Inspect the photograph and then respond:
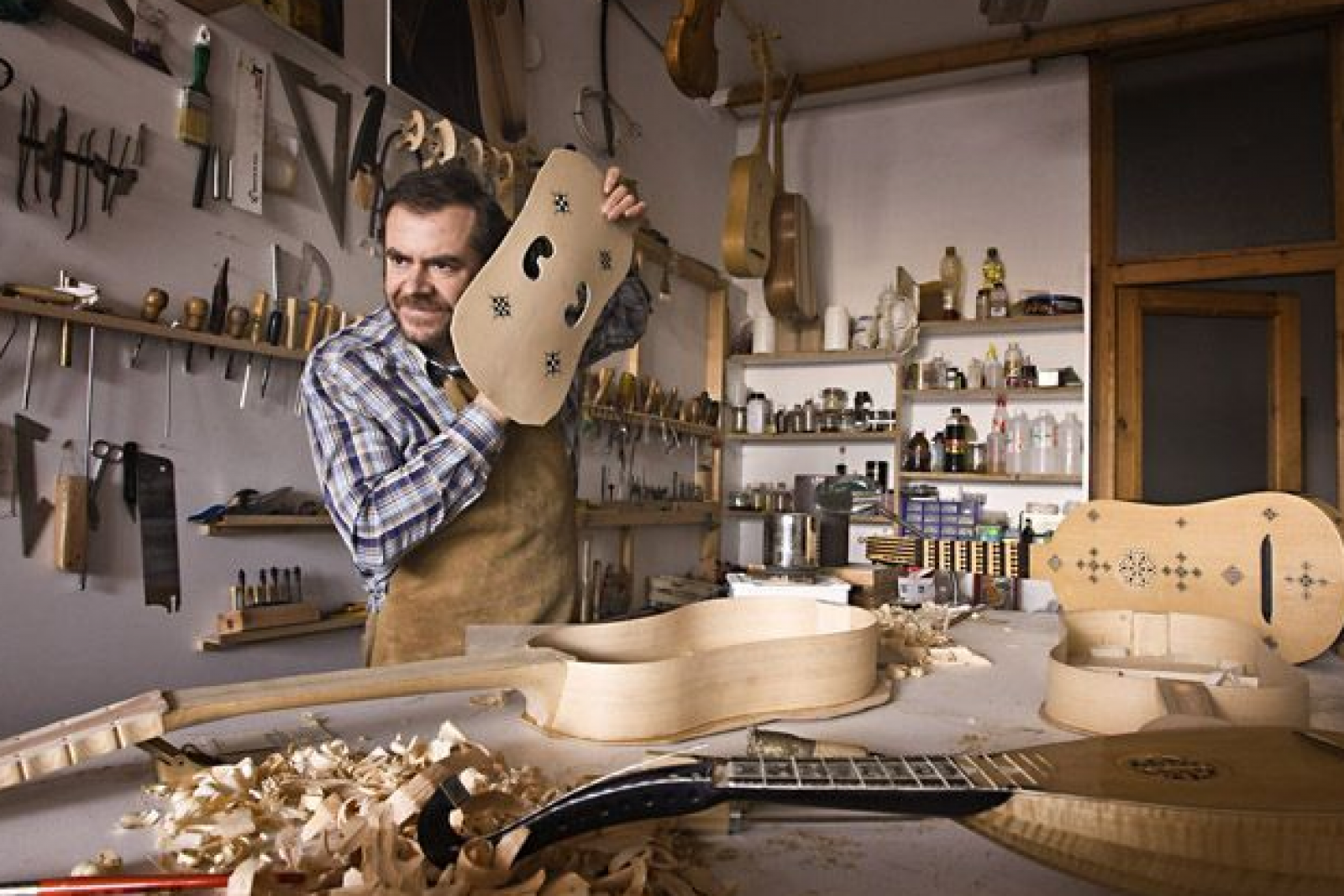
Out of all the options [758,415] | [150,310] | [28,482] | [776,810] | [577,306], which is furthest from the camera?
[758,415]

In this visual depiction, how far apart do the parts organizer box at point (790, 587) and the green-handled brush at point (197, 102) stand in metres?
1.72

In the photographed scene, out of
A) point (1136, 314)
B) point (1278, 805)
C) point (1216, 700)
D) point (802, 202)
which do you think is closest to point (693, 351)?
point (802, 202)

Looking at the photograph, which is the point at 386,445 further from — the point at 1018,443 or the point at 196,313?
the point at 1018,443

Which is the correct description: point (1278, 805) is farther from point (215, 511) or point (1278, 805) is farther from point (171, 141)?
point (171, 141)

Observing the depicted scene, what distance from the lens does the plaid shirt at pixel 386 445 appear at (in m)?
1.62

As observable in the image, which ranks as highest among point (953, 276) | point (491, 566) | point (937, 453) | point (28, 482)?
point (953, 276)

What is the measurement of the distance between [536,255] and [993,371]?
3.71m

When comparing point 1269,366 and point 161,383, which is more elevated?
point 1269,366

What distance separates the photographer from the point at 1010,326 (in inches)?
188

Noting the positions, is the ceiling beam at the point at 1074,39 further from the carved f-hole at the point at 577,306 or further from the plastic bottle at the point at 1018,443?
the carved f-hole at the point at 577,306

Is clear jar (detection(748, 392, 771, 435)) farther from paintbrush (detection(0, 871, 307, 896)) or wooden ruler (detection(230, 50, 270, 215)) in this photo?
paintbrush (detection(0, 871, 307, 896))

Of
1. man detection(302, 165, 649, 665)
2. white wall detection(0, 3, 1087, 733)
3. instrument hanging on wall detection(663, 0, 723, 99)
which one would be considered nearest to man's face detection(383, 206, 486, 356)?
man detection(302, 165, 649, 665)

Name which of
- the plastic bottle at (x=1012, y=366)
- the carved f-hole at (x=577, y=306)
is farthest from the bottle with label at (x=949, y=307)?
the carved f-hole at (x=577, y=306)

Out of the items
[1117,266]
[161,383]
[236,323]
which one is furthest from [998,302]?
[161,383]
